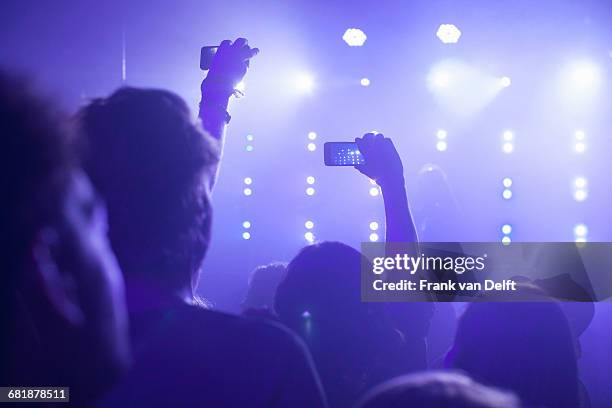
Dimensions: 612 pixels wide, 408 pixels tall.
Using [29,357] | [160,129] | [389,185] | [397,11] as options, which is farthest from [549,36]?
[29,357]

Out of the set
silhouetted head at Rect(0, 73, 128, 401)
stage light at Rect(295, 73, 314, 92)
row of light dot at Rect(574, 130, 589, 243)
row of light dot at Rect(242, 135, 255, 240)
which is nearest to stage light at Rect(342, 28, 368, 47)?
stage light at Rect(295, 73, 314, 92)

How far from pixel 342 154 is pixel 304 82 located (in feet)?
14.1

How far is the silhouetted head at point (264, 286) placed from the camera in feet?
10.3

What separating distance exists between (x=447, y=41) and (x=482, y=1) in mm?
587

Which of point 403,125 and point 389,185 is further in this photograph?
point 403,125

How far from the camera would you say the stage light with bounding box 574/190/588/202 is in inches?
280

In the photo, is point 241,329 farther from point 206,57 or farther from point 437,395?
point 206,57

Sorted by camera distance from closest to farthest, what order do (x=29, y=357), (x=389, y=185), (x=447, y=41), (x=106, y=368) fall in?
(x=106, y=368)
(x=29, y=357)
(x=389, y=185)
(x=447, y=41)

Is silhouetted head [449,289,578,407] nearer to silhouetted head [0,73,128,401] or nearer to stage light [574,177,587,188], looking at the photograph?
silhouetted head [0,73,128,401]

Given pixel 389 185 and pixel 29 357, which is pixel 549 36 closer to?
pixel 389 185

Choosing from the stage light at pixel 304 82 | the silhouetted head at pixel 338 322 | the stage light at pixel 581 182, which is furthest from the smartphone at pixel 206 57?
the stage light at pixel 581 182

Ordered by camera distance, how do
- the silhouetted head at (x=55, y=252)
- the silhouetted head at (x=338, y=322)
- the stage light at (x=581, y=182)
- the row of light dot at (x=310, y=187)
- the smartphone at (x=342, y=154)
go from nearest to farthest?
the silhouetted head at (x=55, y=252)
the silhouetted head at (x=338, y=322)
the smartphone at (x=342, y=154)
the stage light at (x=581, y=182)
the row of light dot at (x=310, y=187)

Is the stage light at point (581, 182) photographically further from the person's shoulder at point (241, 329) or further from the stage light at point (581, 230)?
the person's shoulder at point (241, 329)

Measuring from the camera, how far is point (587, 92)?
22.1ft
